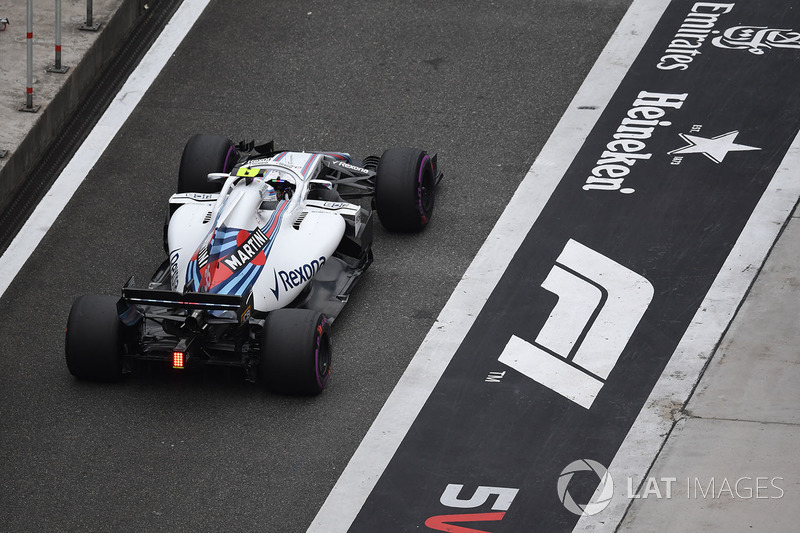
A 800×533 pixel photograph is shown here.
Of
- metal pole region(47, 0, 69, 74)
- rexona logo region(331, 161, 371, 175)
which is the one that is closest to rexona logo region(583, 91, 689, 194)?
rexona logo region(331, 161, 371, 175)

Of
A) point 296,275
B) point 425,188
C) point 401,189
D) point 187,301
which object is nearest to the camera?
point 187,301

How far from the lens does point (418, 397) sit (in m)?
11.5

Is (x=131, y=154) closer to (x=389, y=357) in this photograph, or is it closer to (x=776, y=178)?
(x=389, y=357)

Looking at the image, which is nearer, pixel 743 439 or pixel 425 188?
pixel 743 439

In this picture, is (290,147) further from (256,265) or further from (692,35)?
(692,35)

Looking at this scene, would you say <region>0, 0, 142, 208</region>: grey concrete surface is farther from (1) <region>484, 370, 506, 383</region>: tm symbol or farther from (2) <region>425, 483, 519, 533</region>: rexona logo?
(2) <region>425, 483, 519, 533</region>: rexona logo

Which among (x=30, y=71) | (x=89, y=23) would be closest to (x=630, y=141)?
(x=30, y=71)

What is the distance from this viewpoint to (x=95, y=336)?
36.8 feet

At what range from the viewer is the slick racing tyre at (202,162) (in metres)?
13.6

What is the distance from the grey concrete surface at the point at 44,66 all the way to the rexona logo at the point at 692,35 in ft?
22.3

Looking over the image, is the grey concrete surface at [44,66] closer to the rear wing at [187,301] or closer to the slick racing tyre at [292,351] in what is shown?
the rear wing at [187,301]

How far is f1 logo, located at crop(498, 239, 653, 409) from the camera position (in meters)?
11.6

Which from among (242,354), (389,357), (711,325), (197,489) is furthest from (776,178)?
(197,489)

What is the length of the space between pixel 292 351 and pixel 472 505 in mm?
1969
